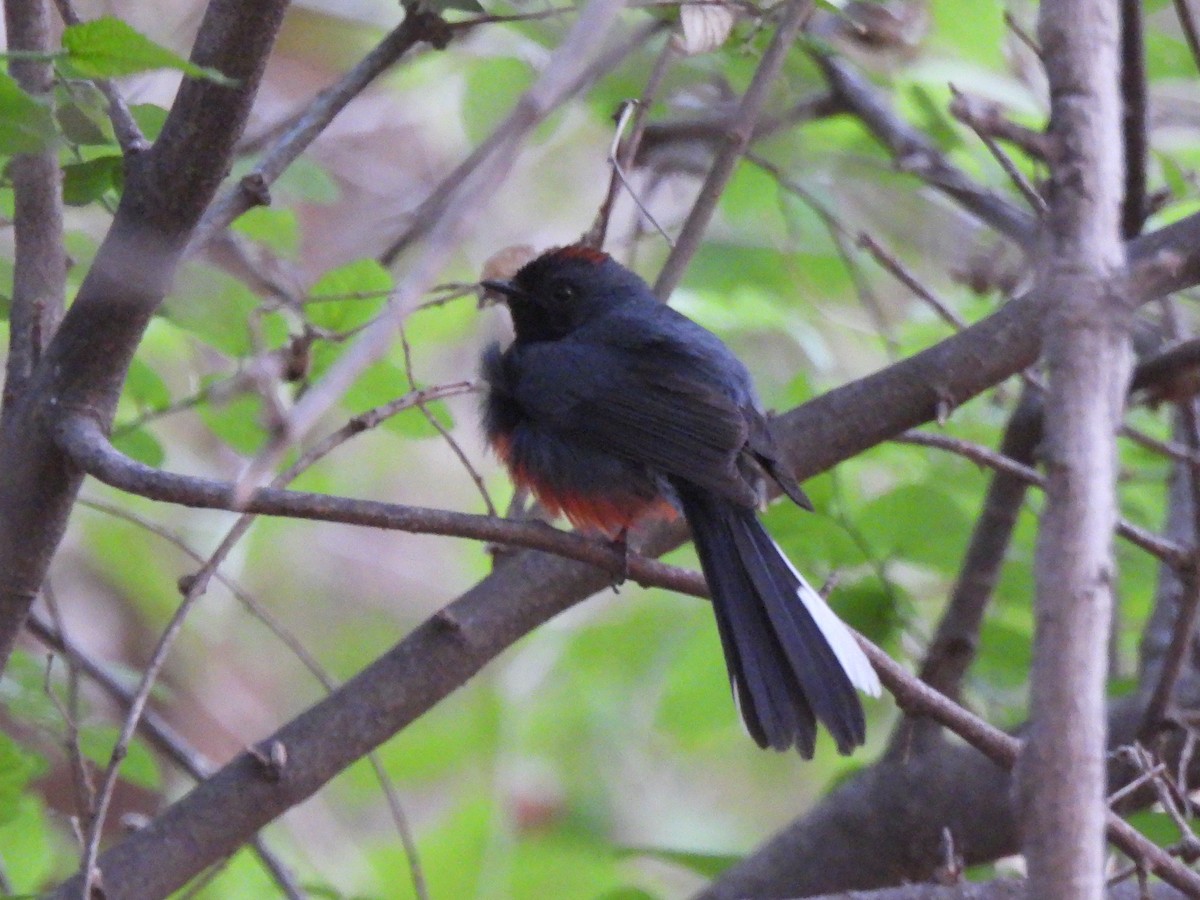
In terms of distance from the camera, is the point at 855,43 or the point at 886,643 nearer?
the point at 886,643

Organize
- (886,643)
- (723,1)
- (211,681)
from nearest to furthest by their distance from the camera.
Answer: (723,1) < (886,643) < (211,681)

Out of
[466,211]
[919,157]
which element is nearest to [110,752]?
[466,211]

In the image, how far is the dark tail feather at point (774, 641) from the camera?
2.84 m

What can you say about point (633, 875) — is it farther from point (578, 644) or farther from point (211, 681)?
point (211, 681)

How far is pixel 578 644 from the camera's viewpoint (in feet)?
16.1

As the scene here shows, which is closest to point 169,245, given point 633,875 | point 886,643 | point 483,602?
point 483,602

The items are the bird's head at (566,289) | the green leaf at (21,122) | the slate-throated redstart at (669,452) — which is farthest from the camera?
the bird's head at (566,289)

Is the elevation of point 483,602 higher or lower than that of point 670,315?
lower

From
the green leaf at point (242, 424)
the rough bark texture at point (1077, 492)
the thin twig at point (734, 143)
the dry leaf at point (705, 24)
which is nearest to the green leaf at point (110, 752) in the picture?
the green leaf at point (242, 424)

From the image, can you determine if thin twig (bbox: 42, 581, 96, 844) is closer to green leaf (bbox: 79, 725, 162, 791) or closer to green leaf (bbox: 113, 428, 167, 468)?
green leaf (bbox: 79, 725, 162, 791)

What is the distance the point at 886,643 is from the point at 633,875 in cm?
218

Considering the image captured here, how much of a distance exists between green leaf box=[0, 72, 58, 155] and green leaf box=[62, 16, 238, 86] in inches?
3.3

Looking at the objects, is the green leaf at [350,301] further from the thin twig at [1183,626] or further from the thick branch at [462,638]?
the thin twig at [1183,626]

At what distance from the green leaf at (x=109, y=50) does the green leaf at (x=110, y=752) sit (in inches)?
65.7
